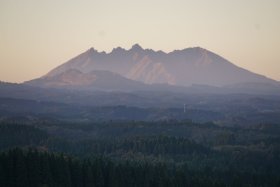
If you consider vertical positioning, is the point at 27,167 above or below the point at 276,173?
above

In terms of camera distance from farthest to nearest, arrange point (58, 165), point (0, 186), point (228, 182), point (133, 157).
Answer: point (133, 157) → point (228, 182) → point (58, 165) → point (0, 186)

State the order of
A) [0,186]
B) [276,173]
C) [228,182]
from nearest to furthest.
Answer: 1. [0,186]
2. [228,182]
3. [276,173]

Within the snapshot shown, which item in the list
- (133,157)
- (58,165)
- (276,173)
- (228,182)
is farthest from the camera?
(133,157)

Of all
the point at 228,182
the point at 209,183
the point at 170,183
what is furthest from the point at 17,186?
the point at 228,182

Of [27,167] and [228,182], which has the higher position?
[27,167]

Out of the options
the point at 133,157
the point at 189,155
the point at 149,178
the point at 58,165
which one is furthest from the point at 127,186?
the point at 189,155

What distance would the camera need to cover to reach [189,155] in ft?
650

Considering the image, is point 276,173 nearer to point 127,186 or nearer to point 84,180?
point 127,186

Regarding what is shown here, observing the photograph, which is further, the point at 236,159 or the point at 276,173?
the point at 236,159

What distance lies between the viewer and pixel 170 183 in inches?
5113

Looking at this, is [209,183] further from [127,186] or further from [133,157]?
[133,157]

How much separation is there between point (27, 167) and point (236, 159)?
97.9m

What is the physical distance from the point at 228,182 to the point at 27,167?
2393 inches

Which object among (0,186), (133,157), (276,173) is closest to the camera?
(0,186)
